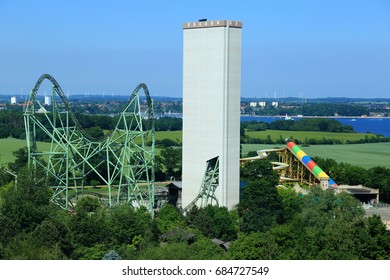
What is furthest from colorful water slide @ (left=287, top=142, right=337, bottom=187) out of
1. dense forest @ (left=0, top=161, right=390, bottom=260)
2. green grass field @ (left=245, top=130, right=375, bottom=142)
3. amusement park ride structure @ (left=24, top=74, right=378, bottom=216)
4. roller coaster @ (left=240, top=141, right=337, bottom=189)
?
green grass field @ (left=245, top=130, right=375, bottom=142)

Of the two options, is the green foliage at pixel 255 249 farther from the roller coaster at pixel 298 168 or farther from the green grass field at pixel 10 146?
the green grass field at pixel 10 146

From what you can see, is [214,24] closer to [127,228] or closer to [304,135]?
[127,228]

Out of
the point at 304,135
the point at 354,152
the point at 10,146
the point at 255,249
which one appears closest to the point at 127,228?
the point at 255,249

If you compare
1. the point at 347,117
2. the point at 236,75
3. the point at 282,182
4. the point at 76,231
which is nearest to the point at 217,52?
the point at 236,75

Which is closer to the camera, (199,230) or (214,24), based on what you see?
(199,230)

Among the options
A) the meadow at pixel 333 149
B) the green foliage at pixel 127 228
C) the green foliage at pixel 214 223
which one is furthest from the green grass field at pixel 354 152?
the green foliage at pixel 127 228
